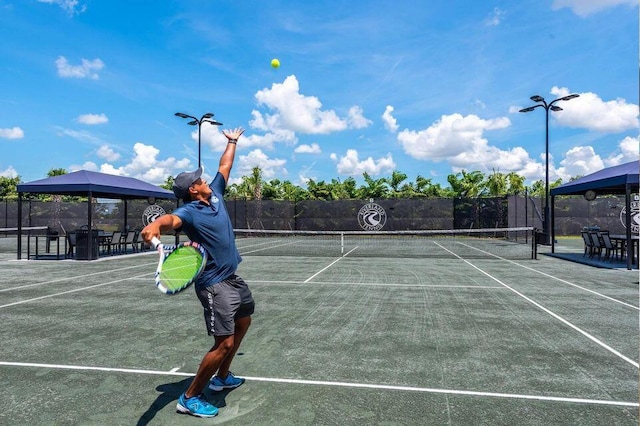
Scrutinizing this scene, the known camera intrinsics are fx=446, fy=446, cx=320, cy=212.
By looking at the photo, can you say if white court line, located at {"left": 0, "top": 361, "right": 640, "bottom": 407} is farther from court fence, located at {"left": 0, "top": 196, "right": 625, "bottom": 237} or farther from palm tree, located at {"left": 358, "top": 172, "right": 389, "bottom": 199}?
palm tree, located at {"left": 358, "top": 172, "right": 389, "bottom": 199}

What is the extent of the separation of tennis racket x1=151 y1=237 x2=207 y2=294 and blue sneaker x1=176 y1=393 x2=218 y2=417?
2.95ft

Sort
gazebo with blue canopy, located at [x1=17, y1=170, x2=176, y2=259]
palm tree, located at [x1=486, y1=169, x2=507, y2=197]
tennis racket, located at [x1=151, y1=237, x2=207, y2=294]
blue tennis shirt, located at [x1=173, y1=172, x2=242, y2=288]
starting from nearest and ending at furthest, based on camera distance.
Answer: tennis racket, located at [x1=151, y1=237, x2=207, y2=294] → blue tennis shirt, located at [x1=173, y1=172, x2=242, y2=288] → gazebo with blue canopy, located at [x1=17, y1=170, x2=176, y2=259] → palm tree, located at [x1=486, y1=169, x2=507, y2=197]

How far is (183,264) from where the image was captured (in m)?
3.48

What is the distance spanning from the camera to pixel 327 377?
4.36m

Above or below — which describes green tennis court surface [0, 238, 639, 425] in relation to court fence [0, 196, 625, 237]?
below

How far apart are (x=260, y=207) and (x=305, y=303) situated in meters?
24.9

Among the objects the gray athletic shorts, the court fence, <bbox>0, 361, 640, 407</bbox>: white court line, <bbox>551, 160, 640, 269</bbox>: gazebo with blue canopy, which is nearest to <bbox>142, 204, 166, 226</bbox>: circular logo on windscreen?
the court fence

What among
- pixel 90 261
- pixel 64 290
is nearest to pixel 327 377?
pixel 64 290

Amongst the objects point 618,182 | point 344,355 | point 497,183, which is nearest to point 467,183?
point 497,183

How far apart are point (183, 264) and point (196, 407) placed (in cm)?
113

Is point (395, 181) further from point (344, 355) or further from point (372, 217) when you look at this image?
point (344, 355)

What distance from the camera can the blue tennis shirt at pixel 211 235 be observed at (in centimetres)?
353

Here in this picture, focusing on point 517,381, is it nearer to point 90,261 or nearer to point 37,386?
point 37,386

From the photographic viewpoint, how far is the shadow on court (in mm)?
3543
